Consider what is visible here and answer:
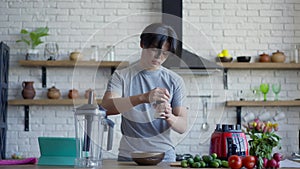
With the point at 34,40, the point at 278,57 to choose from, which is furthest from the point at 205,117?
the point at 34,40

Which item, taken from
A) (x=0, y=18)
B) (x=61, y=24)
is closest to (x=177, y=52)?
(x=61, y=24)

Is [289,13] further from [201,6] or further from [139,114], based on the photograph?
[139,114]

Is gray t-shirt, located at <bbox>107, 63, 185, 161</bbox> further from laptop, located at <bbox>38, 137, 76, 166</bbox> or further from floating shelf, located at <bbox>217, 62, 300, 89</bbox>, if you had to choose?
floating shelf, located at <bbox>217, 62, 300, 89</bbox>

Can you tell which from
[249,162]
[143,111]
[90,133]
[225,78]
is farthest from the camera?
[225,78]

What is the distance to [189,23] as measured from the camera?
5219 mm

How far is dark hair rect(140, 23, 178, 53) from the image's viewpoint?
2.50 meters

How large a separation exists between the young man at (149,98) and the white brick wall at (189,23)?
2.49m

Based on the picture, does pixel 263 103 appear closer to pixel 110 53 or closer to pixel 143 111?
pixel 110 53

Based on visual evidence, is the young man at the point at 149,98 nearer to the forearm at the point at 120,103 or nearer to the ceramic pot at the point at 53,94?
the forearm at the point at 120,103

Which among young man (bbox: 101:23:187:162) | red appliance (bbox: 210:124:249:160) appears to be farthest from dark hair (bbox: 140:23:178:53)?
red appliance (bbox: 210:124:249:160)

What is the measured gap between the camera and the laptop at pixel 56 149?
250 cm

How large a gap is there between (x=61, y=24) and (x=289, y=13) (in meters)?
2.49

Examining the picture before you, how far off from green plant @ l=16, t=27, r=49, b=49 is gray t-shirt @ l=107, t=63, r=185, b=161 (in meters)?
2.61

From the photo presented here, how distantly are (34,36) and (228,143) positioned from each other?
3.18 m
